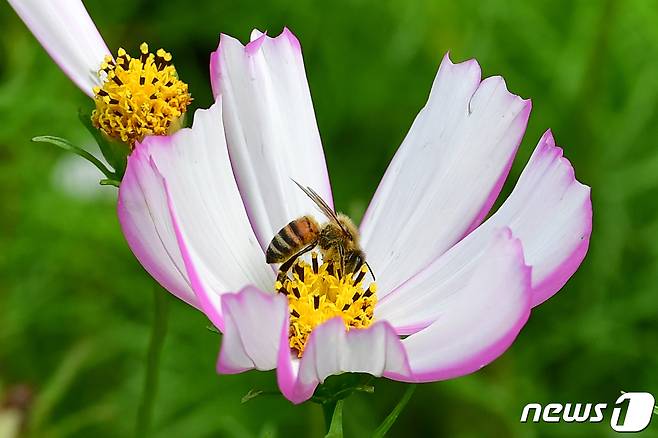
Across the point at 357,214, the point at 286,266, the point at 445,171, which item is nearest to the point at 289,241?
the point at 286,266

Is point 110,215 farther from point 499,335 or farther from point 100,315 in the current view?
point 499,335

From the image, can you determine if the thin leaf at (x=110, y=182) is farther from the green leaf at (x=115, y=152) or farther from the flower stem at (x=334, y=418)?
the flower stem at (x=334, y=418)

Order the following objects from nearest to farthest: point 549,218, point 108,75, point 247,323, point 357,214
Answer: point 247,323 → point 549,218 → point 108,75 → point 357,214

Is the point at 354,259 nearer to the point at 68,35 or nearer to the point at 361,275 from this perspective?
the point at 361,275

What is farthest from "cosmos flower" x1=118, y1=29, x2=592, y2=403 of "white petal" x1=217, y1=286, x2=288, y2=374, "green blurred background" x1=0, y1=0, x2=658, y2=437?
"green blurred background" x1=0, y1=0, x2=658, y2=437

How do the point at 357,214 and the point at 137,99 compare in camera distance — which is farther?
the point at 357,214

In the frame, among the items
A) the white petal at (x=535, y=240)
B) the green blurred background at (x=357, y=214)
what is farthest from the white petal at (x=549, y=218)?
the green blurred background at (x=357, y=214)

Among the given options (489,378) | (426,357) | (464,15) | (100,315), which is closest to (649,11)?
(464,15)
